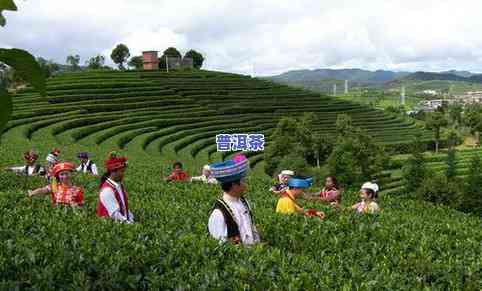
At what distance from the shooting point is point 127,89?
2195 inches

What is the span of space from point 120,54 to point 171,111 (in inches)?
2149

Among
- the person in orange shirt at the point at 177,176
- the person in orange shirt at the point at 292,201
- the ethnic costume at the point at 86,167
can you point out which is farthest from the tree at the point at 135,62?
the person in orange shirt at the point at 292,201

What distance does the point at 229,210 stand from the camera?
465cm

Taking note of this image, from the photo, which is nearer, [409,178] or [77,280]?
[77,280]

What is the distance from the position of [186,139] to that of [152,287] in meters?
35.0

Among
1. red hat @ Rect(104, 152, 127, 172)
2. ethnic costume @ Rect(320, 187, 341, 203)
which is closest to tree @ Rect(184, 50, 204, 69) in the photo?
ethnic costume @ Rect(320, 187, 341, 203)

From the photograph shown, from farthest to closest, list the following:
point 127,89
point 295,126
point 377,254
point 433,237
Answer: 1. point 127,89
2. point 295,126
3. point 433,237
4. point 377,254

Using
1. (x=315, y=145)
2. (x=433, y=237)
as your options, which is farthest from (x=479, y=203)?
(x=433, y=237)

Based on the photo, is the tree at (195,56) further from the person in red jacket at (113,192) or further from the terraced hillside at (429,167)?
the person in red jacket at (113,192)

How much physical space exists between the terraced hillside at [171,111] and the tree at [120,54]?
2909 centimetres

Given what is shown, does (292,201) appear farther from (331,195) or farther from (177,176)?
(177,176)

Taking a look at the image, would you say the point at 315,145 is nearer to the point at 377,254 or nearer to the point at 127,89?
the point at 127,89

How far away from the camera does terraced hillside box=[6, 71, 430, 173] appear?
3462 cm

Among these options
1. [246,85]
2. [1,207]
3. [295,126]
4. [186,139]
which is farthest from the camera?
[246,85]
